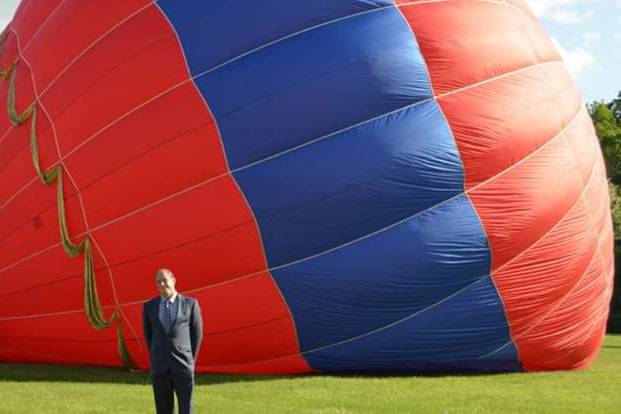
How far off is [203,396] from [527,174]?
11.6 feet

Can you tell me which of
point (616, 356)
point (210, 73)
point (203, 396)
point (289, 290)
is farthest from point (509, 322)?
point (616, 356)

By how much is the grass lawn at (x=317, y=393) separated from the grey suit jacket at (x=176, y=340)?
1.45 m

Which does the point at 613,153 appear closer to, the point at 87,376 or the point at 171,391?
the point at 87,376

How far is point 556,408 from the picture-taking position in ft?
20.8

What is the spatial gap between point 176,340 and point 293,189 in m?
2.79

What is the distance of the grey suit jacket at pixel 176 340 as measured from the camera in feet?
14.8

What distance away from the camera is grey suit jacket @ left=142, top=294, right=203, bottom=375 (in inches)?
177

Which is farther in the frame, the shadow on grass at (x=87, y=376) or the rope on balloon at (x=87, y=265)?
the rope on balloon at (x=87, y=265)

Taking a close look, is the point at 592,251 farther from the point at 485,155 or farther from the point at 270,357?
the point at 270,357

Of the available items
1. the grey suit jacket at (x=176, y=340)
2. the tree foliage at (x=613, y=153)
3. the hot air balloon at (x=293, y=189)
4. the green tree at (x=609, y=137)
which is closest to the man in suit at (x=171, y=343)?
the grey suit jacket at (x=176, y=340)

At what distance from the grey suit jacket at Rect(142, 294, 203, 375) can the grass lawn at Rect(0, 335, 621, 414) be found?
1.45 meters

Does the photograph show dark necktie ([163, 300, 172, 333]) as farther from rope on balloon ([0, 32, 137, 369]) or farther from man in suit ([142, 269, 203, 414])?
rope on balloon ([0, 32, 137, 369])

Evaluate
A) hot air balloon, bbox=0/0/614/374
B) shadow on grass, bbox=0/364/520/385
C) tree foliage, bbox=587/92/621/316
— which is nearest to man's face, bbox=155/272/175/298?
hot air balloon, bbox=0/0/614/374

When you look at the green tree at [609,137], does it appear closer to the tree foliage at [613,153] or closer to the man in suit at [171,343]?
the tree foliage at [613,153]
